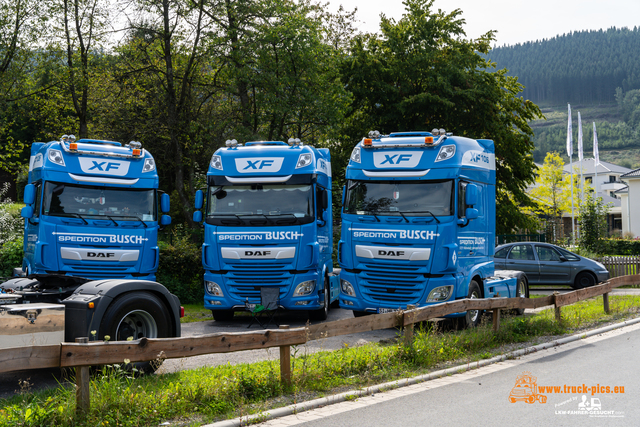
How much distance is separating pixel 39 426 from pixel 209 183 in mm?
7652

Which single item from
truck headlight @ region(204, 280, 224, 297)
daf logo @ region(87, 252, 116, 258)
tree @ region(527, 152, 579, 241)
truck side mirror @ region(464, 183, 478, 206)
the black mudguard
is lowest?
truck headlight @ region(204, 280, 224, 297)

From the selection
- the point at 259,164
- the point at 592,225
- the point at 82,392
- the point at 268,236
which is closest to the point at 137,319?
the point at 82,392

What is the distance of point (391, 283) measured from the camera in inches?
431

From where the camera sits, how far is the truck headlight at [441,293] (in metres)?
10.6

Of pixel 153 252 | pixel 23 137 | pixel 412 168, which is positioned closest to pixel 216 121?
pixel 153 252

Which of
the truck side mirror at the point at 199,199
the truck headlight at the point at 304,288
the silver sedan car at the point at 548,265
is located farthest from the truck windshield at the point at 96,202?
the silver sedan car at the point at 548,265

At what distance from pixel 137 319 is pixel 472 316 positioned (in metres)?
6.61

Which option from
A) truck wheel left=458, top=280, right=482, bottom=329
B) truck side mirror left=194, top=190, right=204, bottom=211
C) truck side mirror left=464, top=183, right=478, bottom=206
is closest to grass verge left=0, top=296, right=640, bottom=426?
truck wheel left=458, top=280, right=482, bottom=329

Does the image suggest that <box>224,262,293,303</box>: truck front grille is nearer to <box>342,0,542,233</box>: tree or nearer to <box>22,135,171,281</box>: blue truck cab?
<box>22,135,171,281</box>: blue truck cab

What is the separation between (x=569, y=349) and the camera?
31.4ft

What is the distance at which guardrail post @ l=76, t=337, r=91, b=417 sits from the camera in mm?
5223

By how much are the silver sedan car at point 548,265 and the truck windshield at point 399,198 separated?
9.33 m

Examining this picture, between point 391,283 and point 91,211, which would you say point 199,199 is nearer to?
point 91,211

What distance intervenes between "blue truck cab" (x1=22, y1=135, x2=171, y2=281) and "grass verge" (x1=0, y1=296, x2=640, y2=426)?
4.54 metres
